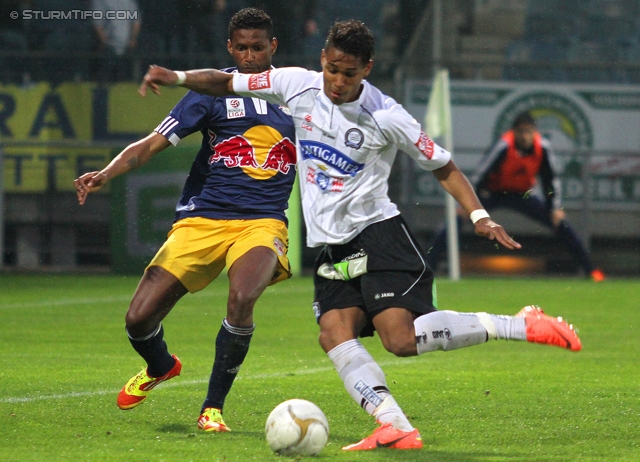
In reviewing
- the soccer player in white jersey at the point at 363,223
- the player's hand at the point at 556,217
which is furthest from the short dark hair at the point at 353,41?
the player's hand at the point at 556,217

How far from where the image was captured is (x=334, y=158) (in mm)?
4840

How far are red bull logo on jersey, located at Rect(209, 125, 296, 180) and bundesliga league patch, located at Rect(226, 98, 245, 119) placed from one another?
103 mm

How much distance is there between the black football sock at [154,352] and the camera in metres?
5.54

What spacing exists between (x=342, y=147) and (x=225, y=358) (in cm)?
123

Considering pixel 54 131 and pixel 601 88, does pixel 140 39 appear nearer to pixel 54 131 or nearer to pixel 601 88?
pixel 54 131

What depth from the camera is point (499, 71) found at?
16.9m

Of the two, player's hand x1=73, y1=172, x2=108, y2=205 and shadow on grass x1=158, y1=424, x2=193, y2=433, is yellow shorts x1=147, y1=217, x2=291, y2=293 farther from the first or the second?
shadow on grass x1=158, y1=424, x2=193, y2=433

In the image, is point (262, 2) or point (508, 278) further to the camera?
point (262, 2)

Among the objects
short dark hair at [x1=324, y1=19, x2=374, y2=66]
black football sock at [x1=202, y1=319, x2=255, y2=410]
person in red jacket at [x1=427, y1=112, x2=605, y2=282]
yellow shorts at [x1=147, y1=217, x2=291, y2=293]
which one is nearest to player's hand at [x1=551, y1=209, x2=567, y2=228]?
person in red jacket at [x1=427, y1=112, x2=605, y2=282]

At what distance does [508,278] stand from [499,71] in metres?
3.38

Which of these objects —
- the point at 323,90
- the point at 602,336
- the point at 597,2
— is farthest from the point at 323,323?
the point at 597,2

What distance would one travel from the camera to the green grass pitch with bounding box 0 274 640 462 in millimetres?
4785

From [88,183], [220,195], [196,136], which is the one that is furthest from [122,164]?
[196,136]

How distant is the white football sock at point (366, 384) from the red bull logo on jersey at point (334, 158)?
752 millimetres
